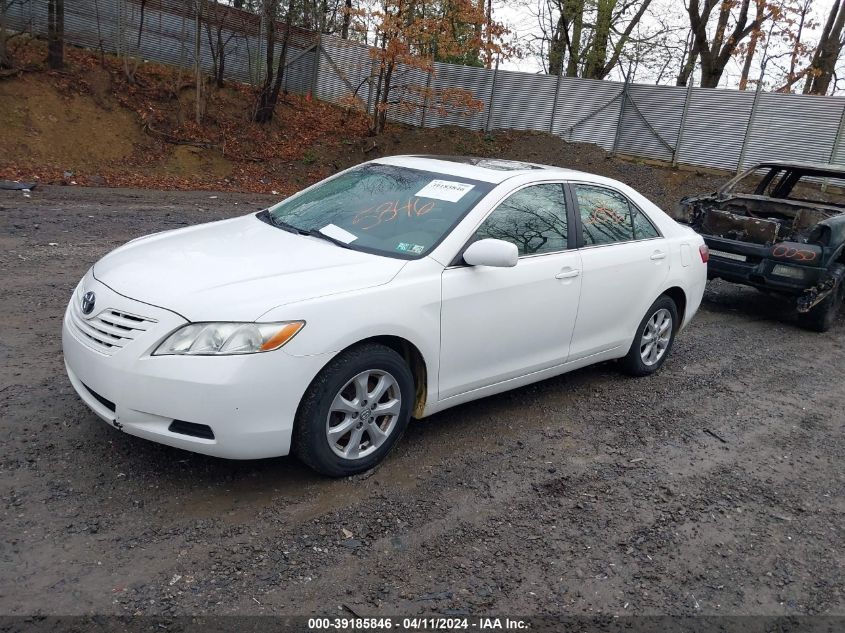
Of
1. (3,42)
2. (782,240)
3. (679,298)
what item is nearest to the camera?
(679,298)

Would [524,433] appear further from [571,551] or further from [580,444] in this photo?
[571,551]

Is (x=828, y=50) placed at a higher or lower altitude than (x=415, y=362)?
higher

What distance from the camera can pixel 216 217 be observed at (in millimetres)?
10883

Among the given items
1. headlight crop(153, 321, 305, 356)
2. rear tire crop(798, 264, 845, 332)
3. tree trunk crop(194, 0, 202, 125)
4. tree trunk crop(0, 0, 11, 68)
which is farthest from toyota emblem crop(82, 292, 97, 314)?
tree trunk crop(194, 0, 202, 125)

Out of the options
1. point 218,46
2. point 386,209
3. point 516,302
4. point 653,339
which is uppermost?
point 218,46

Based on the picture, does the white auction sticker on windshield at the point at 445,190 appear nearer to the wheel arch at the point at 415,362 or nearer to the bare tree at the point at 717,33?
the wheel arch at the point at 415,362

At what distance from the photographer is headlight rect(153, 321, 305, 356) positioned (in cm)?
323

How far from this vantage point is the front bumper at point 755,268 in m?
7.56

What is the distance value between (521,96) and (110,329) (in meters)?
20.0

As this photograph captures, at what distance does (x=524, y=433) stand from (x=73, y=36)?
18.5 meters

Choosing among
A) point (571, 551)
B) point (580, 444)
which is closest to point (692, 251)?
point (580, 444)

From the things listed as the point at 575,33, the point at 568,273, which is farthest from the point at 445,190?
the point at 575,33

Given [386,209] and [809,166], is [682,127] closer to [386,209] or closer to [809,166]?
[809,166]

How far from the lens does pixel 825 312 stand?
7754 millimetres
